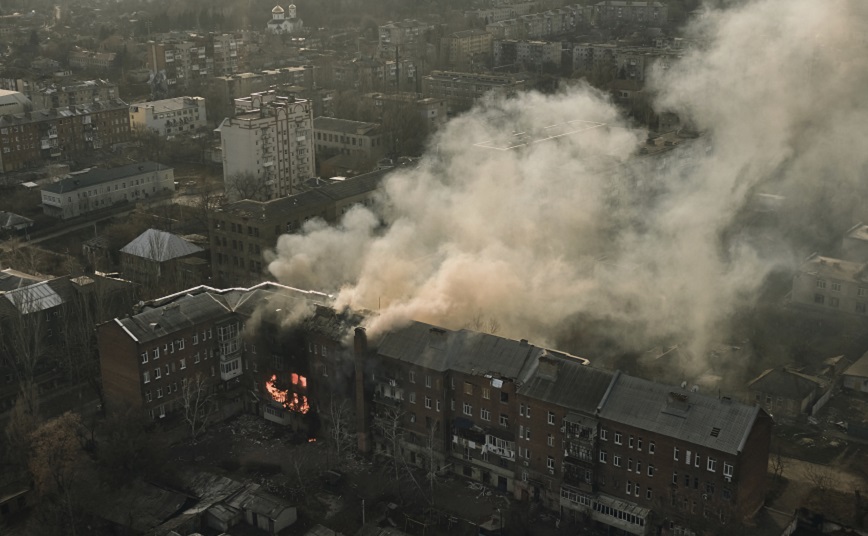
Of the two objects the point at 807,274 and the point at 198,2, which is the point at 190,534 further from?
the point at 198,2

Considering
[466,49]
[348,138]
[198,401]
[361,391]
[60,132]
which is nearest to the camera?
[361,391]

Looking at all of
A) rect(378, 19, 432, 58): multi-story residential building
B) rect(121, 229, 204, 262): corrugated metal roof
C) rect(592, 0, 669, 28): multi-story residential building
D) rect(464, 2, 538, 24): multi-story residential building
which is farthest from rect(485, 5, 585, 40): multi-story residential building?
rect(121, 229, 204, 262): corrugated metal roof

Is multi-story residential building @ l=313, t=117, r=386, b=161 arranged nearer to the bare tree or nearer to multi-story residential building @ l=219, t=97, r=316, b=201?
multi-story residential building @ l=219, t=97, r=316, b=201

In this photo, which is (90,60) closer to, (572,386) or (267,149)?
(267,149)

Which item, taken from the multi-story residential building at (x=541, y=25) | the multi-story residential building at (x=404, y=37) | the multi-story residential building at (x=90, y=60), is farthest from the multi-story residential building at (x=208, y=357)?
the multi-story residential building at (x=541, y=25)

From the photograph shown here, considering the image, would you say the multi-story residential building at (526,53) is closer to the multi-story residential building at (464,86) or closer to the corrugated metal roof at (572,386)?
the multi-story residential building at (464,86)

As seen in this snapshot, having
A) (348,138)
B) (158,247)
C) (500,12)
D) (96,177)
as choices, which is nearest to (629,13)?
(500,12)
